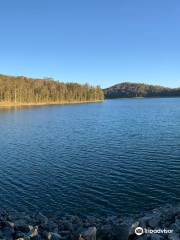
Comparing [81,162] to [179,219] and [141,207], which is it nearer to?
[141,207]

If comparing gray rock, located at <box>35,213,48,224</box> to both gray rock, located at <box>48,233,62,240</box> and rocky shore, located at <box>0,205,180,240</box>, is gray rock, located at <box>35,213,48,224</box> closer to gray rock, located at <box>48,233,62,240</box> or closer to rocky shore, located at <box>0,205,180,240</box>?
rocky shore, located at <box>0,205,180,240</box>

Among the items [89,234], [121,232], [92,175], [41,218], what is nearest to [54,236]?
[89,234]

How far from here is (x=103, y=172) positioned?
40.6 m

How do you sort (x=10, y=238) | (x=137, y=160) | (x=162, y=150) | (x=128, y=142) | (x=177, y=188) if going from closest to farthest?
(x=10, y=238) < (x=177, y=188) < (x=137, y=160) < (x=162, y=150) < (x=128, y=142)

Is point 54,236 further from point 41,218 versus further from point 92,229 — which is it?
point 41,218

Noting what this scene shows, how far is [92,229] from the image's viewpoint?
19.4m

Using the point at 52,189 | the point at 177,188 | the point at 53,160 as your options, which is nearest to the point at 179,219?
the point at 177,188

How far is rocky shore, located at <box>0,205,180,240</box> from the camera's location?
62.2 ft

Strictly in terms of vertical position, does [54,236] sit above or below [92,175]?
above

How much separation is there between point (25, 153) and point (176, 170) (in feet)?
81.9

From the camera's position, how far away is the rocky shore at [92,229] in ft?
62.2

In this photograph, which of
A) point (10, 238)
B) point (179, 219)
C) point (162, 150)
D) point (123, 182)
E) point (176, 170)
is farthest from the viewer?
point (162, 150)

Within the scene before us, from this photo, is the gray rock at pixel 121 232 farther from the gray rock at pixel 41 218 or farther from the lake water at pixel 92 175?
the lake water at pixel 92 175

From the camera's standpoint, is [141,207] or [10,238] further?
[141,207]
